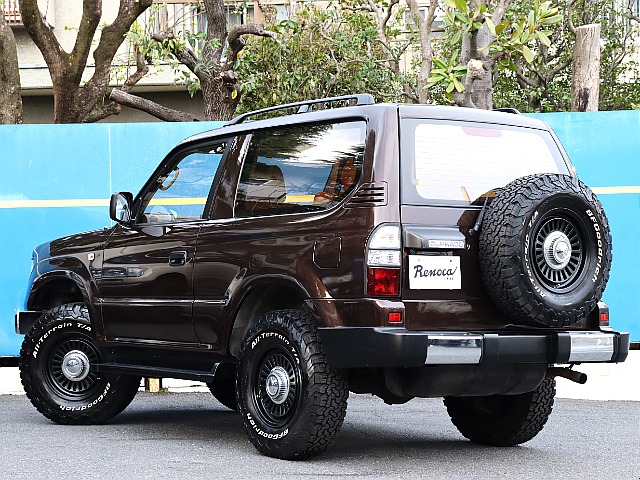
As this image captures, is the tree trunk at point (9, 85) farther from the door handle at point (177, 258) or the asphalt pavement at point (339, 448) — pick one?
the door handle at point (177, 258)

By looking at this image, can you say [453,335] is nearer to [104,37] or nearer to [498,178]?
[498,178]

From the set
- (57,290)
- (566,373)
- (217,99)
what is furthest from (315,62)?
(566,373)

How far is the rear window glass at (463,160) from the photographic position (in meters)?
6.15

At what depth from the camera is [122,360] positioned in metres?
7.71

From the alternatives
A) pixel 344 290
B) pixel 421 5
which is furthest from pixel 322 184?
pixel 421 5

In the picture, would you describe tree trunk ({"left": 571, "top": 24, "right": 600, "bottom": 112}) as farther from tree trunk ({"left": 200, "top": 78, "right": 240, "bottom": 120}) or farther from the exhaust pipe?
the exhaust pipe

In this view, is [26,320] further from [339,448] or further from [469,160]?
[469,160]

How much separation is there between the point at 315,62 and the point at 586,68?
7.35 m

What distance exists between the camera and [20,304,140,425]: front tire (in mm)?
8008

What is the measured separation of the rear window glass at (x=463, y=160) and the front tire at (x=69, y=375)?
2954mm

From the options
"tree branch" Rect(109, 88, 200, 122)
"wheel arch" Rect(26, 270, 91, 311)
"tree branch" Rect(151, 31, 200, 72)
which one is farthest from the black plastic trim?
"tree branch" Rect(151, 31, 200, 72)

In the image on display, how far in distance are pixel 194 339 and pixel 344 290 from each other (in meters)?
1.48

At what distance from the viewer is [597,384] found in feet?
32.8

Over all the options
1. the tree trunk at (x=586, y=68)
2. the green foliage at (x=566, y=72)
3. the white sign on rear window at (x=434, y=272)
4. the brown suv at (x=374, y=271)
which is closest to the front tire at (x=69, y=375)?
the brown suv at (x=374, y=271)
